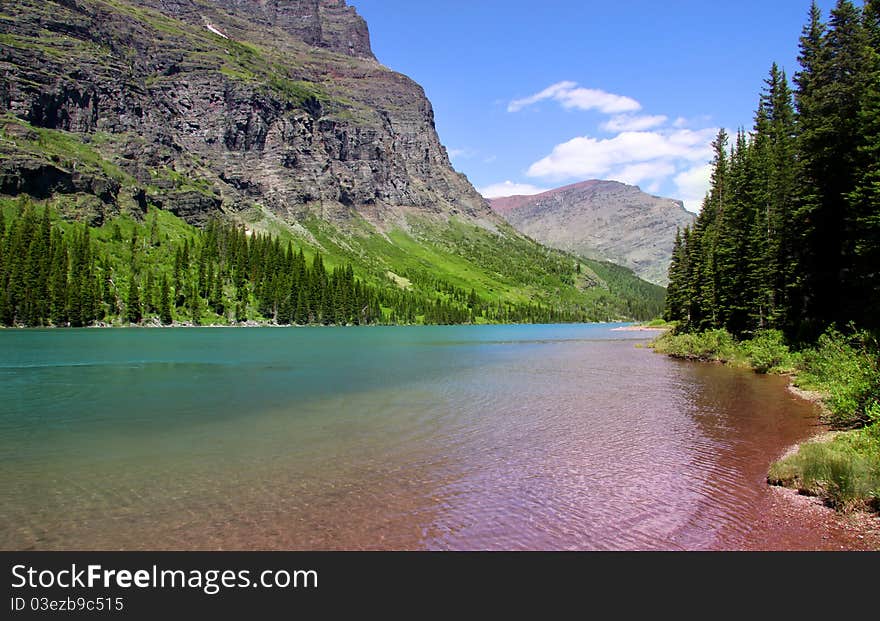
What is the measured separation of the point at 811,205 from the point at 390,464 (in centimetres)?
4102

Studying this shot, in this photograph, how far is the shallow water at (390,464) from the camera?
1278cm

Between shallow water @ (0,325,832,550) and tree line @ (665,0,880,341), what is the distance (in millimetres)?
9973

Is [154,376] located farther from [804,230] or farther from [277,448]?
[804,230]

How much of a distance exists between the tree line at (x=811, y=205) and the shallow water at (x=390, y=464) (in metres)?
9.97

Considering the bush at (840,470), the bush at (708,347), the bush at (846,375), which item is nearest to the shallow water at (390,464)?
the bush at (840,470)

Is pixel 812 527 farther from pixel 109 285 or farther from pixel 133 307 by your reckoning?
pixel 109 285

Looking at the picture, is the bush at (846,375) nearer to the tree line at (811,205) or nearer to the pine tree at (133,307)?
the tree line at (811,205)

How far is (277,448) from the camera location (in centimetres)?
2145

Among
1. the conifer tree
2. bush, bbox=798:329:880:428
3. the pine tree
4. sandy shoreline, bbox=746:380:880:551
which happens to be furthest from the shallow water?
the conifer tree

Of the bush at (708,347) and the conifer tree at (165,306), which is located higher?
the conifer tree at (165,306)

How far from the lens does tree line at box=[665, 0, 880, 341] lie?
33.7 metres

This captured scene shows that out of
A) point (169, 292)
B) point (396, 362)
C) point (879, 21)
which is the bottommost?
point (396, 362)
